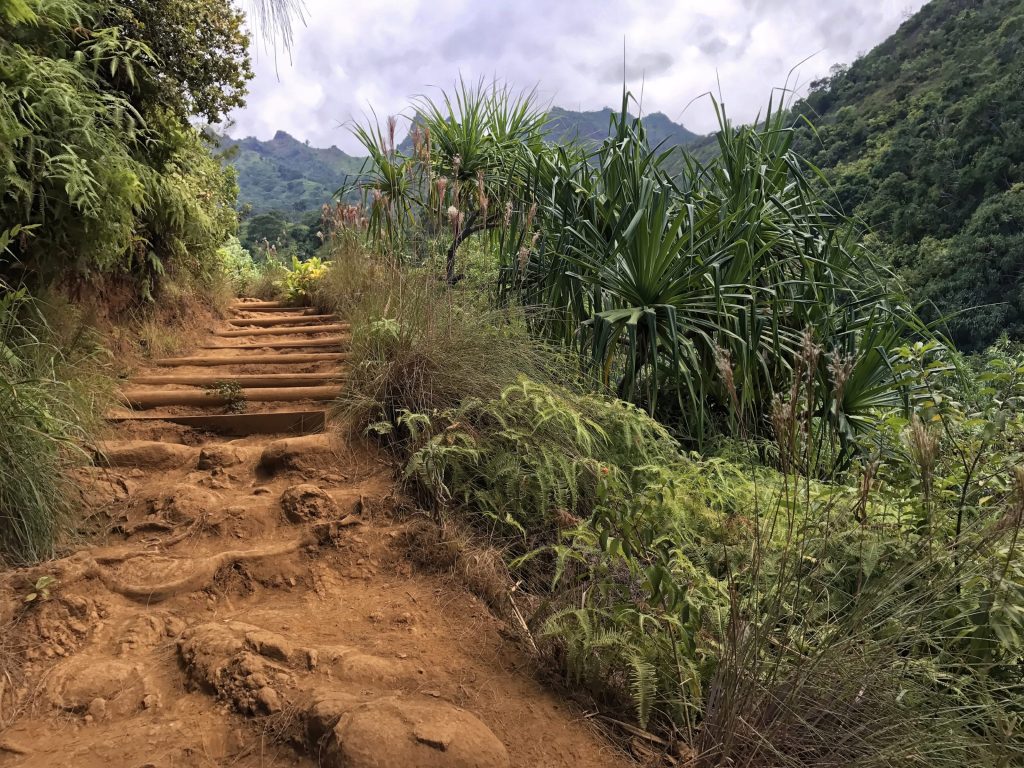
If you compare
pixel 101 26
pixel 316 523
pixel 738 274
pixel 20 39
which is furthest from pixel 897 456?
pixel 101 26

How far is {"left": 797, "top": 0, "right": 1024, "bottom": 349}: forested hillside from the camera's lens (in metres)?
20.8

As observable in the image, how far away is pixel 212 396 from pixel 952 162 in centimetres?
3136

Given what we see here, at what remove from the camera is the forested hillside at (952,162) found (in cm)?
2075

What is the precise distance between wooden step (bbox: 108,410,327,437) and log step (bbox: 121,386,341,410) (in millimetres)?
212

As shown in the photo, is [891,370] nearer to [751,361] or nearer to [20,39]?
[751,361]

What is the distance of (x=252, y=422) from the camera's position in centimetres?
330

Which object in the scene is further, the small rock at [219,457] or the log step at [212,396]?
the log step at [212,396]

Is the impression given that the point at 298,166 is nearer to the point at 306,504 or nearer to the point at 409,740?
the point at 306,504

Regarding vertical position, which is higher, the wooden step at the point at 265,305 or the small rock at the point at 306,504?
the wooden step at the point at 265,305

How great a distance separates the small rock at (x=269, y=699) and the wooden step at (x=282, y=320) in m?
4.82

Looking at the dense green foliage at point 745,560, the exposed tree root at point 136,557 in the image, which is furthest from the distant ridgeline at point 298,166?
the exposed tree root at point 136,557

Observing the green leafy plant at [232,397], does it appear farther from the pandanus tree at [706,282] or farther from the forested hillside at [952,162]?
the forested hillside at [952,162]

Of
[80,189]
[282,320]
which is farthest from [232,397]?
[282,320]

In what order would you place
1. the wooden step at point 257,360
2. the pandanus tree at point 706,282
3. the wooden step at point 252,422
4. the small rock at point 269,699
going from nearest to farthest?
the small rock at point 269,699 < the wooden step at point 252,422 < the pandanus tree at point 706,282 < the wooden step at point 257,360
